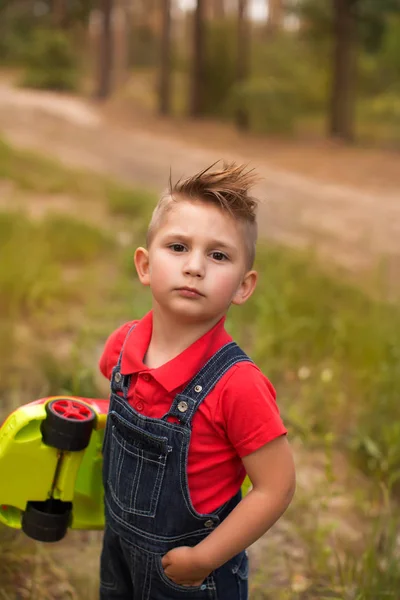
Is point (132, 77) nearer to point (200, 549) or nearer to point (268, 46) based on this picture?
point (268, 46)

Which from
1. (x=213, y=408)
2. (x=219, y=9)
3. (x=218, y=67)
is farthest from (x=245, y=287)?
(x=219, y=9)

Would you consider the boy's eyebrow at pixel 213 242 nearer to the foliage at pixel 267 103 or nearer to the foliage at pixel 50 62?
the foliage at pixel 50 62

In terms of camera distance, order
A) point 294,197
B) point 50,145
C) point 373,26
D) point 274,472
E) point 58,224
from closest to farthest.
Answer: point 274,472
point 58,224
point 294,197
point 50,145
point 373,26

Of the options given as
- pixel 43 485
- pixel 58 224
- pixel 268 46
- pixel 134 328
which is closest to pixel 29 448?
pixel 43 485

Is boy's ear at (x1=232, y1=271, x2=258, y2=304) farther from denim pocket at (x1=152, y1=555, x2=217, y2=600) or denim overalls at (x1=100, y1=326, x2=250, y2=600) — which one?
denim pocket at (x1=152, y1=555, x2=217, y2=600)

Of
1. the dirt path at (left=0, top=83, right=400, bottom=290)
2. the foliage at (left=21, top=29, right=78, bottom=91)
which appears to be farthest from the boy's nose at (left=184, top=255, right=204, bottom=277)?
the foliage at (left=21, top=29, right=78, bottom=91)

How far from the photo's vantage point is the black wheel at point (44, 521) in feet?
4.15

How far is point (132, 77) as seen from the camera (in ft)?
23.7

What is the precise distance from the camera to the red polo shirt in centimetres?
106

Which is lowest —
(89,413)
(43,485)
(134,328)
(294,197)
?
(294,197)

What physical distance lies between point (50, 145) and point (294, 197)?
1.76 m

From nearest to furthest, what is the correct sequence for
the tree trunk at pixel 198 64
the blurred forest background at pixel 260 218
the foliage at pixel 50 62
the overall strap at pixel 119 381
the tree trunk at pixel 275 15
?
the overall strap at pixel 119 381 < the blurred forest background at pixel 260 218 < the foliage at pixel 50 62 < the tree trunk at pixel 198 64 < the tree trunk at pixel 275 15

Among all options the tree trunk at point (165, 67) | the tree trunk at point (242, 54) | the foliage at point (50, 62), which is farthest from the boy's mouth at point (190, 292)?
Answer: the tree trunk at point (165, 67)

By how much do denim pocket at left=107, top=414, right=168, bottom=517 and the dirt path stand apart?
2870 mm
